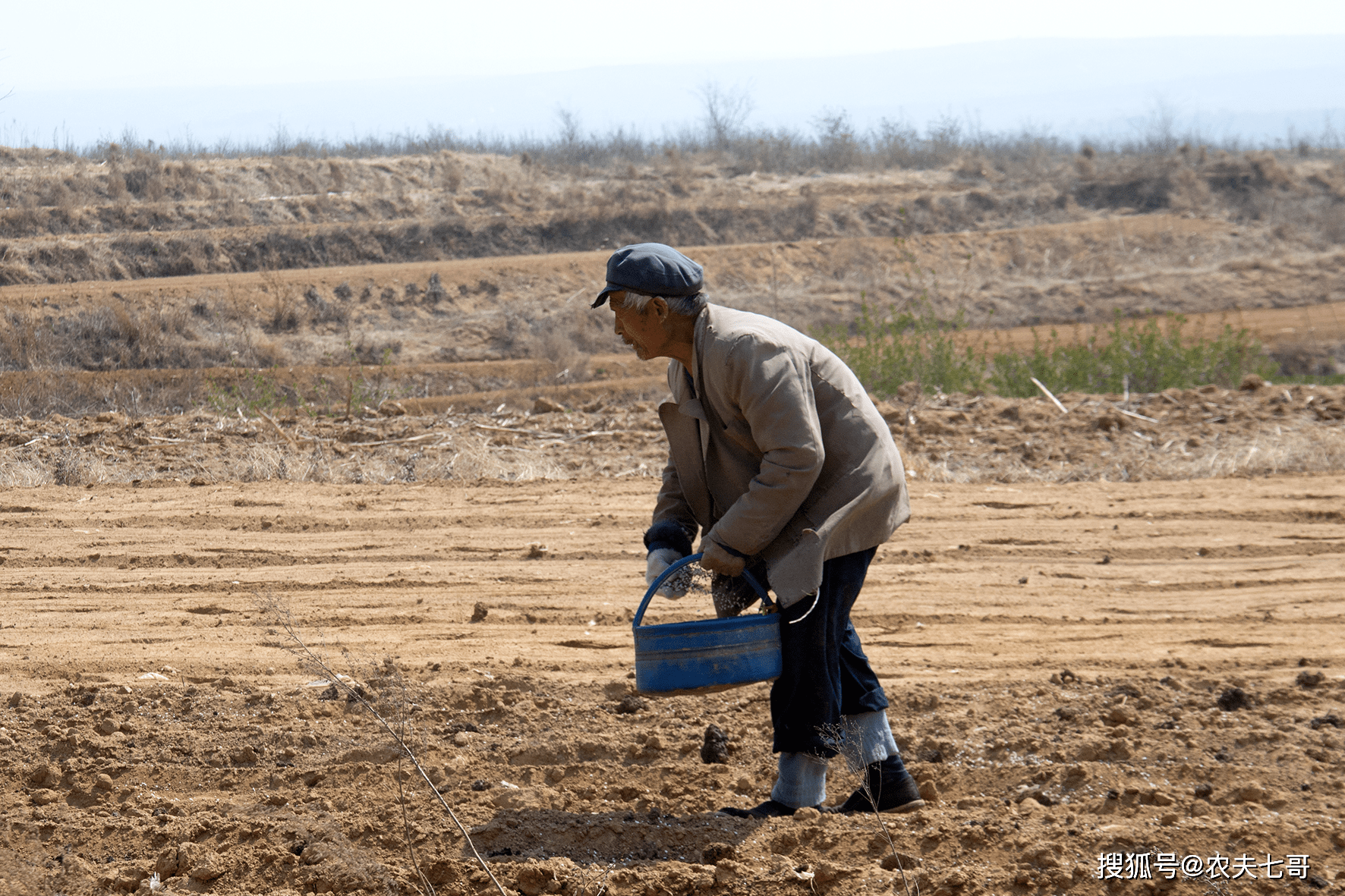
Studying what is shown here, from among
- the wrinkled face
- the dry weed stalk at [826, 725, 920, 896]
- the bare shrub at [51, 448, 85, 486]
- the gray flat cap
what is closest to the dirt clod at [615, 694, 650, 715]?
the dry weed stalk at [826, 725, 920, 896]

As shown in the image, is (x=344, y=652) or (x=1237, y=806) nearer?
(x=1237, y=806)

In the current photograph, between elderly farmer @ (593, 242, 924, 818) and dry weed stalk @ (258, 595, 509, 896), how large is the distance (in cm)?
83

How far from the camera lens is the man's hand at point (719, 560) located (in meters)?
2.80

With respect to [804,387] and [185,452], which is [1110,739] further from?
[185,452]

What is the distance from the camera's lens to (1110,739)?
365 cm

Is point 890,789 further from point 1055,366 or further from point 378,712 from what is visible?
point 1055,366

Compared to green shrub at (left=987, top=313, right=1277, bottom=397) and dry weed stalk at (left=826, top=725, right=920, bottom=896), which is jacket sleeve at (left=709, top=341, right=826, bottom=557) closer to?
dry weed stalk at (left=826, top=725, right=920, bottom=896)

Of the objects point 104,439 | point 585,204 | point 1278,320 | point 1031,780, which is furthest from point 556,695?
point 585,204

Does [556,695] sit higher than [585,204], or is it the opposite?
[585,204]

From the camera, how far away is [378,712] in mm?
3949

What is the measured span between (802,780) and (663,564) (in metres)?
0.74

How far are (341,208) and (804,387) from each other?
850 inches

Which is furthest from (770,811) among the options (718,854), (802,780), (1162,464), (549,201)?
(549,201)

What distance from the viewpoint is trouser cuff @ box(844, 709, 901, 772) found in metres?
3.10
